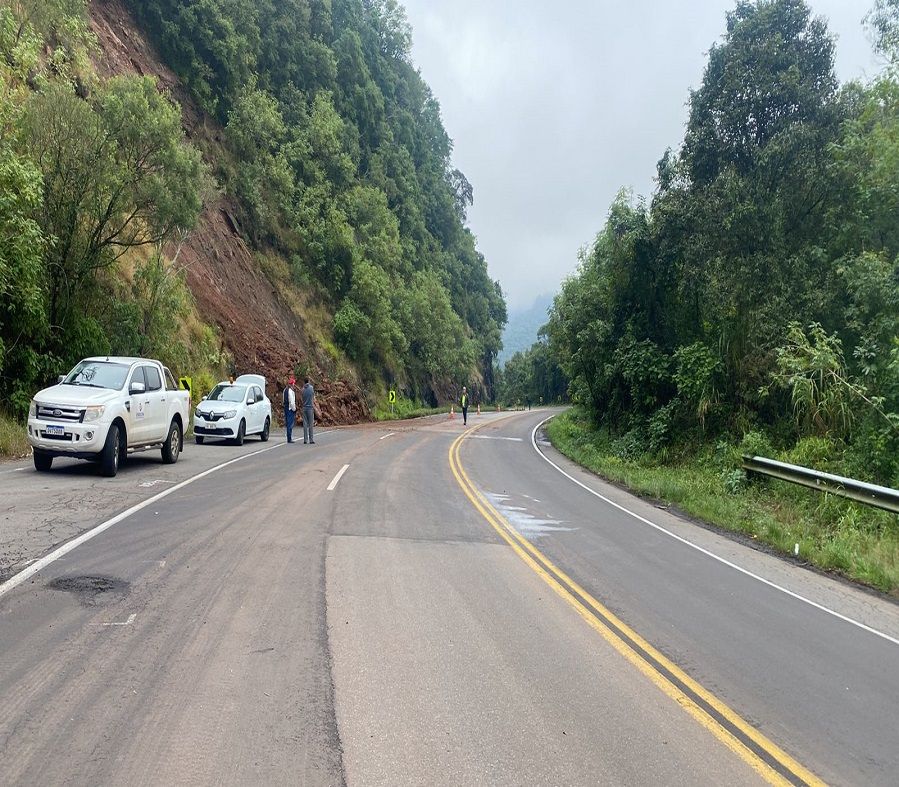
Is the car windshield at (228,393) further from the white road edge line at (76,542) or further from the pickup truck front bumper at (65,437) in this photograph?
the pickup truck front bumper at (65,437)

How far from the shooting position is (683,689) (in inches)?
195

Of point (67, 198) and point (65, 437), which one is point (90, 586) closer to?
point (65, 437)

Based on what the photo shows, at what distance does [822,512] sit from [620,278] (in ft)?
44.4

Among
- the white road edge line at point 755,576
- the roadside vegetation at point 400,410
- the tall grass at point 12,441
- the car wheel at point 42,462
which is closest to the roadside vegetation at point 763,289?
the white road edge line at point 755,576

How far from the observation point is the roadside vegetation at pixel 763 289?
50.4 ft

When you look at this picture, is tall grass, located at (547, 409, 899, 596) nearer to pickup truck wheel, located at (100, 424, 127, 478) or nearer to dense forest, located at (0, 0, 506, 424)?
pickup truck wheel, located at (100, 424, 127, 478)

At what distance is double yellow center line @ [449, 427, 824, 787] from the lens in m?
3.96

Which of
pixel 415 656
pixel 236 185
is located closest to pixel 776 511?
pixel 415 656

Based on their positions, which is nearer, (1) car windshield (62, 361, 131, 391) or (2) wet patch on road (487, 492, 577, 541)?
(2) wet patch on road (487, 492, 577, 541)

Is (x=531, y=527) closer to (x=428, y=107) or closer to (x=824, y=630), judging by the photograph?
(x=824, y=630)

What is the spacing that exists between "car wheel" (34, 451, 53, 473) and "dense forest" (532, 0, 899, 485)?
13890 mm

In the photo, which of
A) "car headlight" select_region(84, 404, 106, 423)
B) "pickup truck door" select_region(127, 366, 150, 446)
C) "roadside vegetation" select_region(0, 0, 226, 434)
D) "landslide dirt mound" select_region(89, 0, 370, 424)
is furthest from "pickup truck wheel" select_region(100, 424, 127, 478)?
"landslide dirt mound" select_region(89, 0, 370, 424)

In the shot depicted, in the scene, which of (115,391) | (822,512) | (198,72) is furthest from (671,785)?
(198,72)

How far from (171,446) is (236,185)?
2884cm
